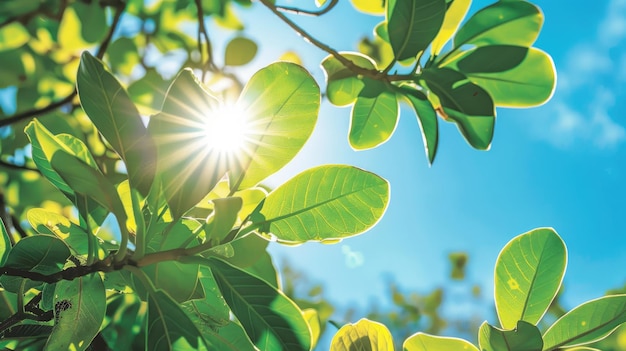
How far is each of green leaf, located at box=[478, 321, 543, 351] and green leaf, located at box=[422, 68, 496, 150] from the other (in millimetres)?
450

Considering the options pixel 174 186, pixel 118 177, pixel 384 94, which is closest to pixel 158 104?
pixel 118 177

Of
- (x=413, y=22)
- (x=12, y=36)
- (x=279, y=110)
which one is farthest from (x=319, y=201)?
(x=12, y=36)

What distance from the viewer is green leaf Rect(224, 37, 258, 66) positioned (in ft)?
6.06

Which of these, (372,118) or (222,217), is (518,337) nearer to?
(222,217)

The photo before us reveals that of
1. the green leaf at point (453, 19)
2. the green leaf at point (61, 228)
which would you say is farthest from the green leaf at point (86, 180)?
the green leaf at point (453, 19)

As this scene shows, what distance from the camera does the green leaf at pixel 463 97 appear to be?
1093mm

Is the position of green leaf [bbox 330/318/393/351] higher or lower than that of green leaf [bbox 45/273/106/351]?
higher

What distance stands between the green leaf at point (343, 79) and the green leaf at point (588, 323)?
641mm

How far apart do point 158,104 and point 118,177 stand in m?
0.28

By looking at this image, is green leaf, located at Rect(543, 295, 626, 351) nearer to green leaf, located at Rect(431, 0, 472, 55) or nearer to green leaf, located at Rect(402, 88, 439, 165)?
green leaf, located at Rect(402, 88, 439, 165)

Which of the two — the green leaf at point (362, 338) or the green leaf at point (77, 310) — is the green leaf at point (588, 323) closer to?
the green leaf at point (362, 338)

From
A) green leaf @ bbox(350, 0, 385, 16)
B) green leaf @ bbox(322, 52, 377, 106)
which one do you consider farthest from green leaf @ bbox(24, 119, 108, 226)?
green leaf @ bbox(350, 0, 385, 16)

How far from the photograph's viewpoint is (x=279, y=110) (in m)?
0.79

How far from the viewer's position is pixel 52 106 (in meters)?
1.62
